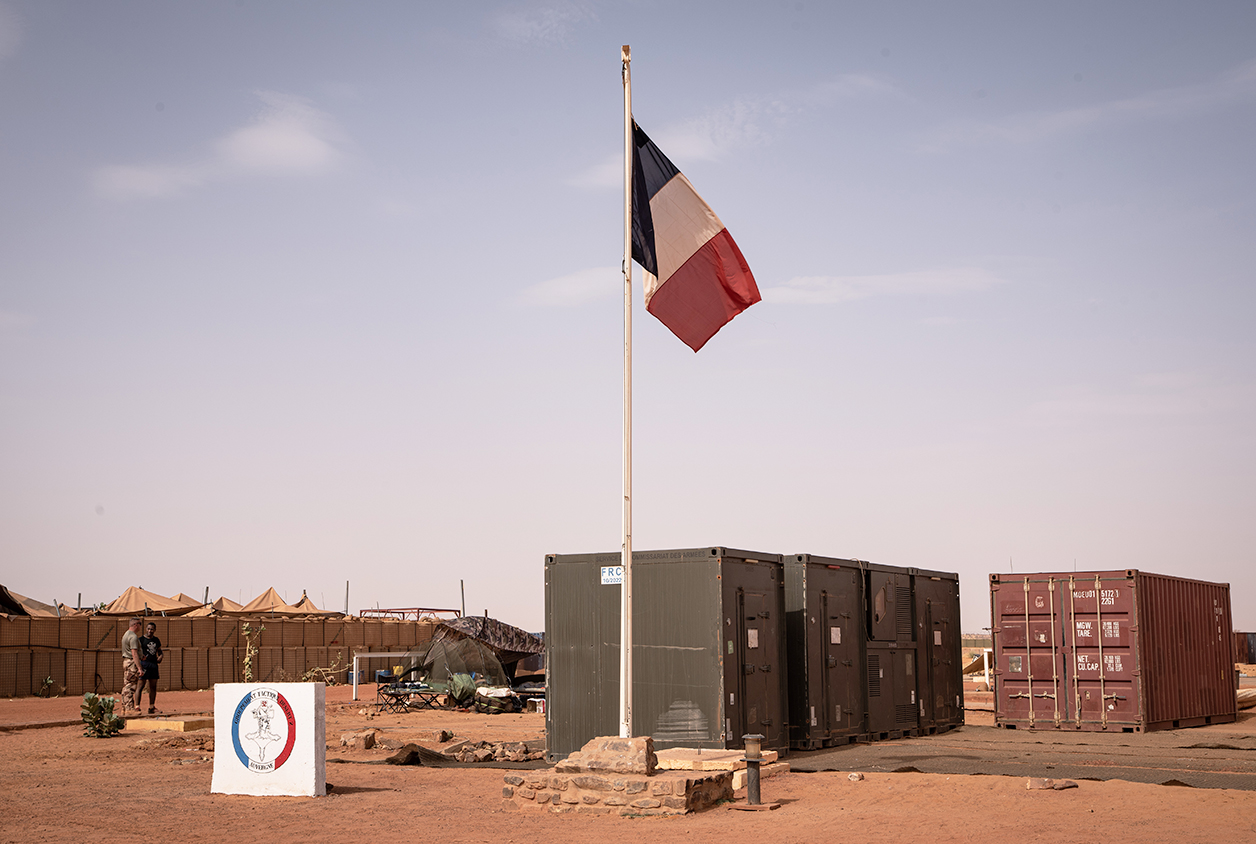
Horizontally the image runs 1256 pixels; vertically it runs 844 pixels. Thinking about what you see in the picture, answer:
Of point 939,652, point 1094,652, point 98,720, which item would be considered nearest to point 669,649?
point 939,652

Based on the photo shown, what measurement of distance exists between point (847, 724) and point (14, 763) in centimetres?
1117

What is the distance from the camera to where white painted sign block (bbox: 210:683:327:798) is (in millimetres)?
12023

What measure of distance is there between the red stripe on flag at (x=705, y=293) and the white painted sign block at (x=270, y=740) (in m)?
5.29

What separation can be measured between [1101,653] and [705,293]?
1013 cm

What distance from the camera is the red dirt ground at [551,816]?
9.59 m

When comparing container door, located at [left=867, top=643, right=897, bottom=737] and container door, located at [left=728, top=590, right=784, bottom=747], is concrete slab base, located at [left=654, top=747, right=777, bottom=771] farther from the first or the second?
container door, located at [left=867, top=643, right=897, bottom=737]

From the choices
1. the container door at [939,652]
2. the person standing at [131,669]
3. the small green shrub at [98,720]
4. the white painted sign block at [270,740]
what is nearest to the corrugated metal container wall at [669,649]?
the white painted sign block at [270,740]

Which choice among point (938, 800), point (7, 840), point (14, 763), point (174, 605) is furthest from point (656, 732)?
point (174, 605)

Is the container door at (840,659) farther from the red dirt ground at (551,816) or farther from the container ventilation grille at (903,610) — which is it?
the red dirt ground at (551,816)

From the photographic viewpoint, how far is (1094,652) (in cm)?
1803

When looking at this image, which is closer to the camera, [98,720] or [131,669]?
[98,720]

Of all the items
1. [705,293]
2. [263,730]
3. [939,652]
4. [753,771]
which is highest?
[705,293]

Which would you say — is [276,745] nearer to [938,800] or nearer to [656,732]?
[656,732]

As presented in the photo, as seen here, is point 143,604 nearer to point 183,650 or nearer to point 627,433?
point 183,650
